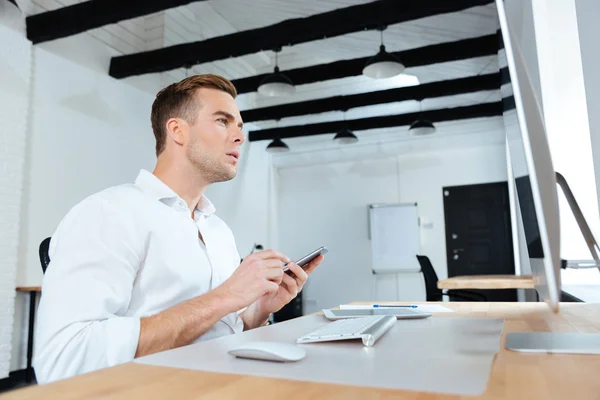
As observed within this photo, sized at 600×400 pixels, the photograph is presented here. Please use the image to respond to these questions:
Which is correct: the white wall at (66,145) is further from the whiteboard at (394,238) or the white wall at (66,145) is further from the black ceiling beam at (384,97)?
the whiteboard at (394,238)

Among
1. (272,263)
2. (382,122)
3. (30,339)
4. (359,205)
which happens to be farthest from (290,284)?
(359,205)

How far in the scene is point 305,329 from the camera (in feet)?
3.23

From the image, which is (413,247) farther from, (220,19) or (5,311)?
(5,311)

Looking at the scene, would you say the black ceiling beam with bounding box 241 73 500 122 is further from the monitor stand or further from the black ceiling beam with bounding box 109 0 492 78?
the monitor stand

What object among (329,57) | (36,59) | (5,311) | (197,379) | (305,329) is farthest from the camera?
(329,57)

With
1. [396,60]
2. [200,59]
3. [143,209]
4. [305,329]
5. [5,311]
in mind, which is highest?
[200,59]

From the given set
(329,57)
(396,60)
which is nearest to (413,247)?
(329,57)

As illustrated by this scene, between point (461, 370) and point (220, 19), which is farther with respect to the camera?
point (220, 19)

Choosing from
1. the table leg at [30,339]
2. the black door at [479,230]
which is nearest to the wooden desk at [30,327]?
the table leg at [30,339]

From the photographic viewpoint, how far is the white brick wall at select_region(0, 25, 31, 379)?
11.4 feet

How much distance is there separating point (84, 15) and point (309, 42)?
10.8 feet

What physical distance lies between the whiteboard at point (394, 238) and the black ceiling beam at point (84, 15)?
16.6 feet

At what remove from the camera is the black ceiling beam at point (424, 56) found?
15.2 feet

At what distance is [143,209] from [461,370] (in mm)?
907
